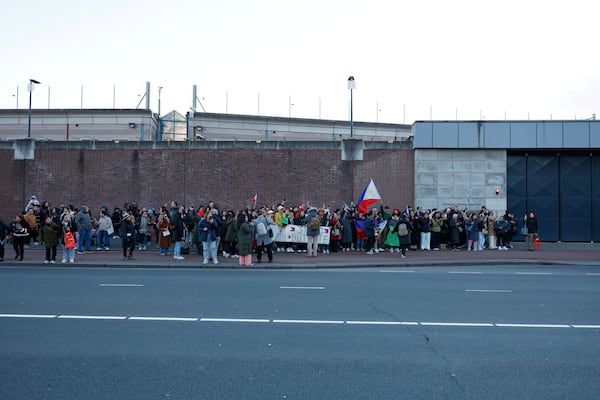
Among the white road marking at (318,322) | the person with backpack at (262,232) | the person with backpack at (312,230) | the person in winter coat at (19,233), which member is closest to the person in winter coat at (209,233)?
the person with backpack at (262,232)

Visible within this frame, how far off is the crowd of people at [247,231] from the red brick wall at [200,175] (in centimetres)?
344

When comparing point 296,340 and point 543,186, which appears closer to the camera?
point 296,340

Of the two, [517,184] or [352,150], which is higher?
[352,150]

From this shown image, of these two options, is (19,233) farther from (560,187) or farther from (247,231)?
(560,187)

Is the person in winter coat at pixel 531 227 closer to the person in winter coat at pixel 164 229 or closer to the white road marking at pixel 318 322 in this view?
the person in winter coat at pixel 164 229

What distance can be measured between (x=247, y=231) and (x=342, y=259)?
13.9 feet

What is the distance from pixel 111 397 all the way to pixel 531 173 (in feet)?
86.4

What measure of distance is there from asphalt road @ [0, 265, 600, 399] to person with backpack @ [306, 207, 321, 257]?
6702mm

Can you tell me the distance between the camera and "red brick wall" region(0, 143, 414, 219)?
91.3 feet

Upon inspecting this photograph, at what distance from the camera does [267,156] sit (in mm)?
28156

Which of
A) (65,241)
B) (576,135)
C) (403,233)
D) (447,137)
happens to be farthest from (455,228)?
(65,241)

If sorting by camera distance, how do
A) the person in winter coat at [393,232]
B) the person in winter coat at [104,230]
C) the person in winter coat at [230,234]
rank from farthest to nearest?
the person in winter coat at [104,230] → the person in winter coat at [393,232] → the person in winter coat at [230,234]

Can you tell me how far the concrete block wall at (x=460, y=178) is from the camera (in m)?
27.5

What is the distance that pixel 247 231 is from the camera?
17.8 meters
